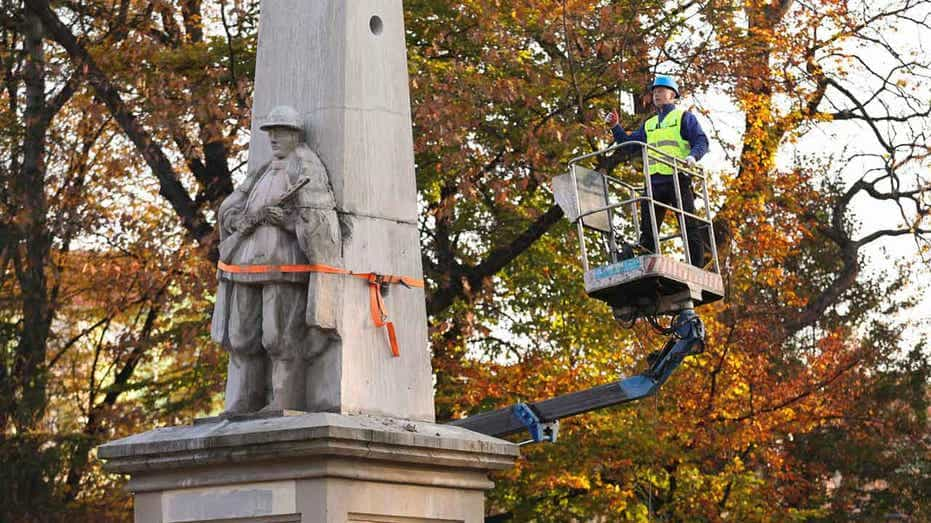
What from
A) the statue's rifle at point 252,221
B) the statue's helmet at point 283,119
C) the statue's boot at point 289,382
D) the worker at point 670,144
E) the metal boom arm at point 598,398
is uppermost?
the worker at point 670,144

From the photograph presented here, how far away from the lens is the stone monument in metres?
9.02

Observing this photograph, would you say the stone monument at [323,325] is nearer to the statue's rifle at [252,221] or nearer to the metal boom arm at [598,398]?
the statue's rifle at [252,221]

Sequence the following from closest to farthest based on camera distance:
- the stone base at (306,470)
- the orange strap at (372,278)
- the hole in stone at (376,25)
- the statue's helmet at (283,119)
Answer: the stone base at (306,470) < the orange strap at (372,278) < the statue's helmet at (283,119) < the hole in stone at (376,25)

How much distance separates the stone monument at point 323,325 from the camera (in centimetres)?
902

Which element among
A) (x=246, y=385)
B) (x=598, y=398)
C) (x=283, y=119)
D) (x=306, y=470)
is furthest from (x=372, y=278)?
(x=598, y=398)

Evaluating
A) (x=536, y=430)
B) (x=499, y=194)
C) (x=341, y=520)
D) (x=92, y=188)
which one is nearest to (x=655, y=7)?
(x=499, y=194)

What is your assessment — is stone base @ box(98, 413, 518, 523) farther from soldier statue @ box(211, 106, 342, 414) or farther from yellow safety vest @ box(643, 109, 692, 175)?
yellow safety vest @ box(643, 109, 692, 175)

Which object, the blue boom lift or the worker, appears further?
the worker

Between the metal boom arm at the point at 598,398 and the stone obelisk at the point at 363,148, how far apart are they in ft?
7.68

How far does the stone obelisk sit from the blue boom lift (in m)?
1.96

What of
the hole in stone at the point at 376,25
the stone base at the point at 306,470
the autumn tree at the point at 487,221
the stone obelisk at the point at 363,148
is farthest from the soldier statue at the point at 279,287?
the autumn tree at the point at 487,221

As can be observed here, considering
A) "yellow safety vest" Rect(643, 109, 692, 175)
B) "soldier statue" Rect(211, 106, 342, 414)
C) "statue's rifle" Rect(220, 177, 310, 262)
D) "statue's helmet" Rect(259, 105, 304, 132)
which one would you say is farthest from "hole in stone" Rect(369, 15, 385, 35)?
"yellow safety vest" Rect(643, 109, 692, 175)

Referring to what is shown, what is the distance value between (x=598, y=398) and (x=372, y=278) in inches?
118

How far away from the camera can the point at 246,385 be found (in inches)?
377
